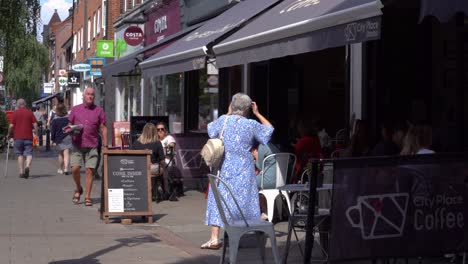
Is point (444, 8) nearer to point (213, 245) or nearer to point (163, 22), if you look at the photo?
point (213, 245)

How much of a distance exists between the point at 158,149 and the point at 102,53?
19.3 metres

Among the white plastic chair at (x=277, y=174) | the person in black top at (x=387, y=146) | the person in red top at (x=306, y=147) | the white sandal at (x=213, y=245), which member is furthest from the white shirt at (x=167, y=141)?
the person in black top at (x=387, y=146)

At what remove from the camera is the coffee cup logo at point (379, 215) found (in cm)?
671

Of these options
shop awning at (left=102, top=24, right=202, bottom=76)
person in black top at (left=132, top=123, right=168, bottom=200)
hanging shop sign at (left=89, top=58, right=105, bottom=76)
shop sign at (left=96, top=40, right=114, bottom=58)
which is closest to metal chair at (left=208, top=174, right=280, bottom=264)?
person in black top at (left=132, top=123, right=168, bottom=200)

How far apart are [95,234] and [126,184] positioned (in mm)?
1288

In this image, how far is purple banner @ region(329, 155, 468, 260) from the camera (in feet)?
22.0

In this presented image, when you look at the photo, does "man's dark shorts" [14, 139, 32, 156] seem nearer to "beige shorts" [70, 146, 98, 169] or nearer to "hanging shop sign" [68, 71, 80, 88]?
"beige shorts" [70, 146, 98, 169]

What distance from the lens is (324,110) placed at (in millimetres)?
16922

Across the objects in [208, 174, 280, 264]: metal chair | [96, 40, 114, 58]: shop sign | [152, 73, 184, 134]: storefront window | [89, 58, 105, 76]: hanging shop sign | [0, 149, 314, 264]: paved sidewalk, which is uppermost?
[96, 40, 114, 58]: shop sign

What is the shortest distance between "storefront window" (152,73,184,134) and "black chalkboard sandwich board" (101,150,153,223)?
11.4 meters

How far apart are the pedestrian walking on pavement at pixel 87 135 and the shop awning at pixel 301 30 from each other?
2709 millimetres

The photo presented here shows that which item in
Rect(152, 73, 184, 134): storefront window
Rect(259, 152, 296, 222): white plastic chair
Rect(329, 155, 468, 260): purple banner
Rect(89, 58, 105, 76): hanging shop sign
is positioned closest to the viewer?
Rect(329, 155, 468, 260): purple banner

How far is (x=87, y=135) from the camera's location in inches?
565

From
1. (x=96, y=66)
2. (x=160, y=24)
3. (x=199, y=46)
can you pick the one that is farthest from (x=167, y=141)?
(x=96, y=66)
